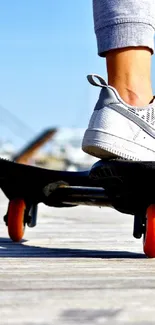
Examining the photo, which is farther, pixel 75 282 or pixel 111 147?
pixel 111 147

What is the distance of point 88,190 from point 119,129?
49 cm

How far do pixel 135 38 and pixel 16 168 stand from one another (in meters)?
0.69

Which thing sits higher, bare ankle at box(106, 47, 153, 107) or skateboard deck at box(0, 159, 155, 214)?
bare ankle at box(106, 47, 153, 107)

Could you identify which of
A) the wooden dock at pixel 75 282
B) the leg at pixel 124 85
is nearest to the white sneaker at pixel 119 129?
the leg at pixel 124 85

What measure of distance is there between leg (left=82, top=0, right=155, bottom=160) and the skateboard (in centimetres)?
4

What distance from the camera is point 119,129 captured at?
80.2 inches

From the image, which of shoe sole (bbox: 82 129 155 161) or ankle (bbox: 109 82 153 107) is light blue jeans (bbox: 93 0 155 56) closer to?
ankle (bbox: 109 82 153 107)

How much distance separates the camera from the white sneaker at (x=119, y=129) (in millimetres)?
2010

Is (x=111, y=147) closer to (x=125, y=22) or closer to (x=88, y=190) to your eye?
(x=125, y=22)

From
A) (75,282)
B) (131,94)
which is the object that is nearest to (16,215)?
(131,94)

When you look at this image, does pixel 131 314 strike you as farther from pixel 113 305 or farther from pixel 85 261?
pixel 85 261

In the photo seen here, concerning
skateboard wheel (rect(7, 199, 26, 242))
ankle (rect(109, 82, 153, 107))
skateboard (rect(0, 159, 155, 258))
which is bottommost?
skateboard wheel (rect(7, 199, 26, 242))

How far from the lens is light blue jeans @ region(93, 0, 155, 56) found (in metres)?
2.09

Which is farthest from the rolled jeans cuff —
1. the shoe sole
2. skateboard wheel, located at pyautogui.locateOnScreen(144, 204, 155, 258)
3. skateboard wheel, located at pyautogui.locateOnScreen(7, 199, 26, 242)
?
skateboard wheel, located at pyautogui.locateOnScreen(7, 199, 26, 242)
